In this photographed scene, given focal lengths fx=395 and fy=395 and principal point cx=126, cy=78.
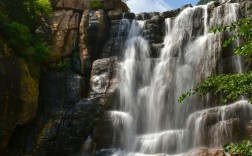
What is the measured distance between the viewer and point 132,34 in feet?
102

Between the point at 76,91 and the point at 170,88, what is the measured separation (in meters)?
6.02

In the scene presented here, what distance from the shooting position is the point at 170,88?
80.6ft

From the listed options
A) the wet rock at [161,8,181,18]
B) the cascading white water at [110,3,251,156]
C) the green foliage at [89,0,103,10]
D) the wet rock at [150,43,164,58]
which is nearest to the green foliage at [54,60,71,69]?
the cascading white water at [110,3,251,156]

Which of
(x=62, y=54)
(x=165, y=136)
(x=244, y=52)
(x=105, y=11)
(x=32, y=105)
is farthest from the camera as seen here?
(x=105, y=11)

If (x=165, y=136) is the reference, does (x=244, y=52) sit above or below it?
above

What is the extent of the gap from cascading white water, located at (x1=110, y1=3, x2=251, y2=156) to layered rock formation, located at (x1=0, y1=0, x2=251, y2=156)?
1.19ft

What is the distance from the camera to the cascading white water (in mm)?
20484

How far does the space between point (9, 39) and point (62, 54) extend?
6334 mm

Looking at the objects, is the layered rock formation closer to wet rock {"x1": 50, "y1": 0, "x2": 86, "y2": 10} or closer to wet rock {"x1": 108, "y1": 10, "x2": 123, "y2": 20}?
wet rock {"x1": 108, "y1": 10, "x2": 123, "y2": 20}

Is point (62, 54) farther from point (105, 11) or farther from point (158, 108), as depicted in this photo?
point (158, 108)

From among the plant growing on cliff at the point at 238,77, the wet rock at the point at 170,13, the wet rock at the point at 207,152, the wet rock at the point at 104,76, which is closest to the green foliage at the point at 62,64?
the wet rock at the point at 104,76

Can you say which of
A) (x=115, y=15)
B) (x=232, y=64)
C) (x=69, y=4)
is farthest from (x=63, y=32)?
(x=232, y=64)

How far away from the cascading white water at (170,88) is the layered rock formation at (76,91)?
1.19ft

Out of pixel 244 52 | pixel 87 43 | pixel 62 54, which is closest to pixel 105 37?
pixel 87 43
